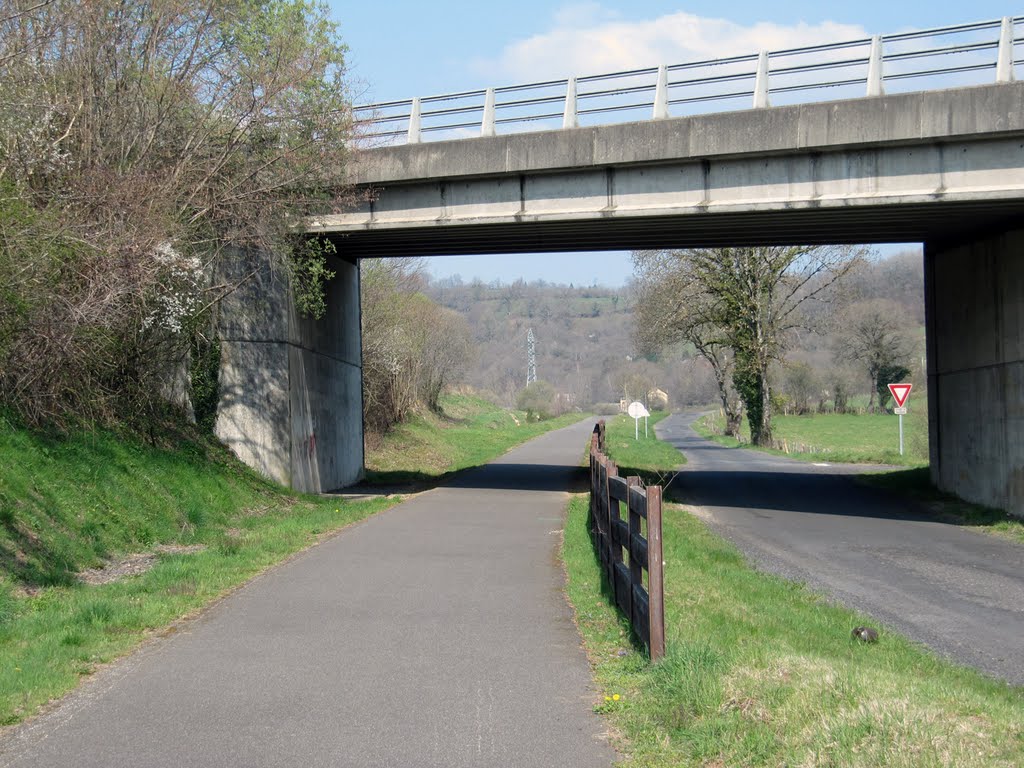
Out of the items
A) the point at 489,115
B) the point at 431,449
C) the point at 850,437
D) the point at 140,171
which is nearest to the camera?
the point at 140,171

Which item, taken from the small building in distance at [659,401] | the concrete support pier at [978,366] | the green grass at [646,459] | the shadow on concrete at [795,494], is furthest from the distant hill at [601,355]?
the concrete support pier at [978,366]

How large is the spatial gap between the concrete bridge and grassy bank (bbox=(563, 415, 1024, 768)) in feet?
33.4

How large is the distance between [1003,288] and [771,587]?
35.3ft

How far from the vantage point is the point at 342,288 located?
80.3 ft

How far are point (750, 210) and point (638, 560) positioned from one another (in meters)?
11.6

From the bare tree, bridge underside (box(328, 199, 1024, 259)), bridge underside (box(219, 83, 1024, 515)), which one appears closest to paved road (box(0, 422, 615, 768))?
bridge underside (box(219, 83, 1024, 515))

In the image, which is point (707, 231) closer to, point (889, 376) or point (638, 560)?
point (638, 560)

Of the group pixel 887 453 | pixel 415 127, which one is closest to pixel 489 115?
pixel 415 127

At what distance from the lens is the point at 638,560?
23.5 feet

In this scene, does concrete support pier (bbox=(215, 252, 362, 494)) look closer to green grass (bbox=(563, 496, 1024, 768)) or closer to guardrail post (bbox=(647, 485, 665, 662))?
green grass (bbox=(563, 496, 1024, 768))

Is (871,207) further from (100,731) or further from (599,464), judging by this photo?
(100,731)

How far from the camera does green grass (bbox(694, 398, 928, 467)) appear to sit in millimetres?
36125

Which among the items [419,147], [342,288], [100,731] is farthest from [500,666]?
[342,288]

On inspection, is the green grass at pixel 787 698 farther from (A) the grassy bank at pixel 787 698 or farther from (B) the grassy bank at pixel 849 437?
(B) the grassy bank at pixel 849 437
